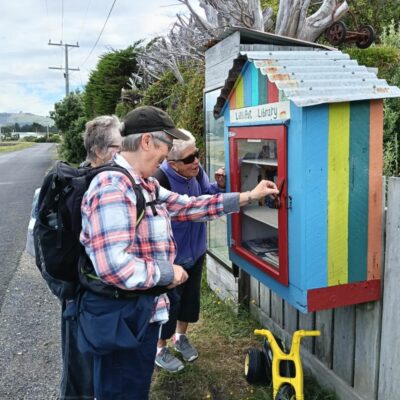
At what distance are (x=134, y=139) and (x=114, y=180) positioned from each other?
258 mm

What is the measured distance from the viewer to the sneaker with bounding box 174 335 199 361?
336 cm

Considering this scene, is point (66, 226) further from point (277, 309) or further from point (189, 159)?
point (277, 309)

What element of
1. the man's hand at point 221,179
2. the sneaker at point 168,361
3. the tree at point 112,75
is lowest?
the sneaker at point 168,361

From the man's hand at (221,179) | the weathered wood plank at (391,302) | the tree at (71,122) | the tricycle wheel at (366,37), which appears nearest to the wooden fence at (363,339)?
the weathered wood plank at (391,302)

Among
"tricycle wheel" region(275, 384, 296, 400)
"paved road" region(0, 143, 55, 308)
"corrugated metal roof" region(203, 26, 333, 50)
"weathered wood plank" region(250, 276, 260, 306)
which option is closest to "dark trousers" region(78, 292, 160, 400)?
"tricycle wheel" region(275, 384, 296, 400)

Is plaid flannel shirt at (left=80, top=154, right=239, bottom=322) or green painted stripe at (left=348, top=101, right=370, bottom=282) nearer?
plaid flannel shirt at (left=80, top=154, right=239, bottom=322)

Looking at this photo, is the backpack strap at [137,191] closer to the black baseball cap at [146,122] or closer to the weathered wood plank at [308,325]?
the black baseball cap at [146,122]

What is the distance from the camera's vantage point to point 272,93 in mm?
2270

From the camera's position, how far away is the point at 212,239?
453 centimetres

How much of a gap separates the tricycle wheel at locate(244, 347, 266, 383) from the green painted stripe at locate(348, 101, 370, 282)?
3.47 feet

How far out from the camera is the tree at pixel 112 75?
14.6m

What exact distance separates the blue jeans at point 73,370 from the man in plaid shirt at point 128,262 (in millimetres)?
414

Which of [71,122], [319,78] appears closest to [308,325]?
[319,78]

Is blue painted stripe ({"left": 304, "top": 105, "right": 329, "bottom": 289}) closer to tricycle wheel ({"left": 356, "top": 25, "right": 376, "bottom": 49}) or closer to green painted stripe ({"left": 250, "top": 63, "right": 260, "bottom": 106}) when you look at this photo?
green painted stripe ({"left": 250, "top": 63, "right": 260, "bottom": 106})
